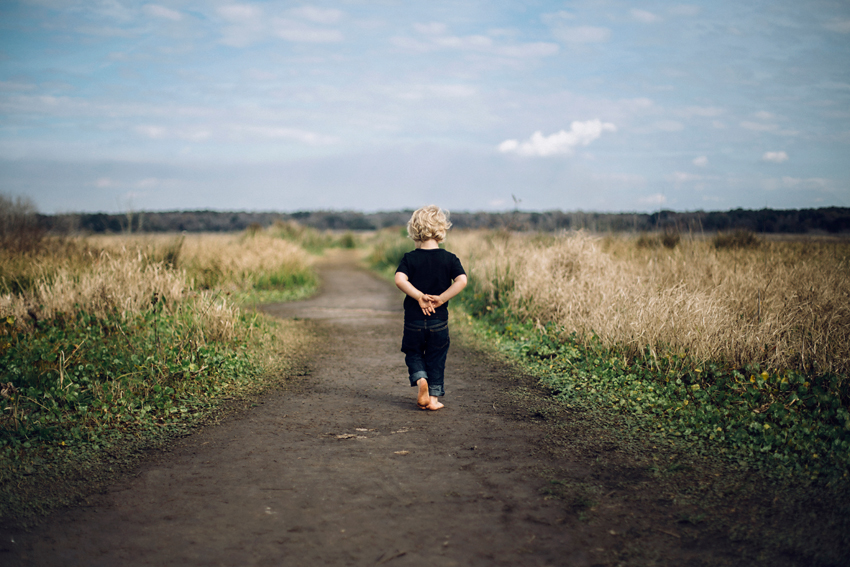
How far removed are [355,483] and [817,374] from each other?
4731 mm

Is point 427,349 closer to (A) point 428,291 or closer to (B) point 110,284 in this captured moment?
(A) point 428,291

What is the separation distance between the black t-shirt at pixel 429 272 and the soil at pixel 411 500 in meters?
1.01

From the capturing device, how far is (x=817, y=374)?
5238mm

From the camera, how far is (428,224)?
500cm

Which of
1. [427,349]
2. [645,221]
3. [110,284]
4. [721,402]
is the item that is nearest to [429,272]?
[427,349]

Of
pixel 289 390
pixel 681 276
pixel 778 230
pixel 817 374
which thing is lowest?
pixel 289 390

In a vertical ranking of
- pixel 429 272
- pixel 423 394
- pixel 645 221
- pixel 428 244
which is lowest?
pixel 423 394

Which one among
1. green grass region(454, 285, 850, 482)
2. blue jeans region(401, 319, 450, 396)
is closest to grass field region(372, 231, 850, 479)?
green grass region(454, 285, 850, 482)

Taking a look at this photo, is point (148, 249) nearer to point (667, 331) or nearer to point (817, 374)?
point (667, 331)

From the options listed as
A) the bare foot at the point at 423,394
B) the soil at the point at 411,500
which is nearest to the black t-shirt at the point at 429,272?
the bare foot at the point at 423,394

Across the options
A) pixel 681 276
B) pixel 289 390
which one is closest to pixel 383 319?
pixel 289 390

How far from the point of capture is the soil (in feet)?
8.96

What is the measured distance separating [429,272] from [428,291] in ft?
0.62

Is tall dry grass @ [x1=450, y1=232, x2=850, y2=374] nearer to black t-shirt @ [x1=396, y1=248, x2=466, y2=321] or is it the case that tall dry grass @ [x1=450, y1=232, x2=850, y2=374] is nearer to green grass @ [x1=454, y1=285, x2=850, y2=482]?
green grass @ [x1=454, y1=285, x2=850, y2=482]
